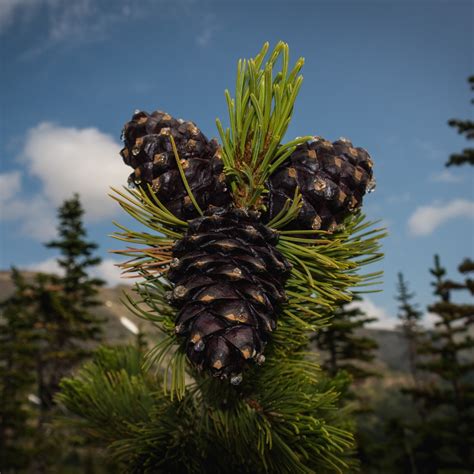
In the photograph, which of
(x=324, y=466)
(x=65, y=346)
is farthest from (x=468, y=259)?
(x=65, y=346)

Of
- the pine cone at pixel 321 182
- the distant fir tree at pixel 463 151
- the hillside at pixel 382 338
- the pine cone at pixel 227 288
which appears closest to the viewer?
the pine cone at pixel 227 288

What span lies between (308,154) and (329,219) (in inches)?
10.7

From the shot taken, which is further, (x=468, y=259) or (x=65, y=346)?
(x=65, y=346)

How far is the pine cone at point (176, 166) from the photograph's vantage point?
1.75m

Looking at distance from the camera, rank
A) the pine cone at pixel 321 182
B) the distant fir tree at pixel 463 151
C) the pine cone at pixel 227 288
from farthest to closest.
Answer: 1. the distant fir tree at pixel 463 151
2. the pine cone at pixel 321 182
3. the pine cone at pixel 227 288

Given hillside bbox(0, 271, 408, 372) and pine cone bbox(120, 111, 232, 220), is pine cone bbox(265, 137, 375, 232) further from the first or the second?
hillside bbox(0, 271, 408, 372)

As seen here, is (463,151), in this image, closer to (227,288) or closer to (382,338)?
(227,288)

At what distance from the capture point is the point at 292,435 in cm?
204

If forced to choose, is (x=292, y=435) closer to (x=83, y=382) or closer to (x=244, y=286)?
(x=244, y=286)

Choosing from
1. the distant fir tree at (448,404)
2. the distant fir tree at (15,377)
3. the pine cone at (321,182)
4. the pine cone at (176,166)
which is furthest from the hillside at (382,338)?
the pine cone at (321,182)

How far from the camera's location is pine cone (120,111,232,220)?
5.74 ft

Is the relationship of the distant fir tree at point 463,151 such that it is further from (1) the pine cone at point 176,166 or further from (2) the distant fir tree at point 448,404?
(1) the pine cone at point 176,166

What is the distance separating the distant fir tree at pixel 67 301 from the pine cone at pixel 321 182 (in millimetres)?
20520

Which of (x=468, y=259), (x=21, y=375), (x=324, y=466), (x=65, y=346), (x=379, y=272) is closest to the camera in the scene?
(x=379, y=272)
